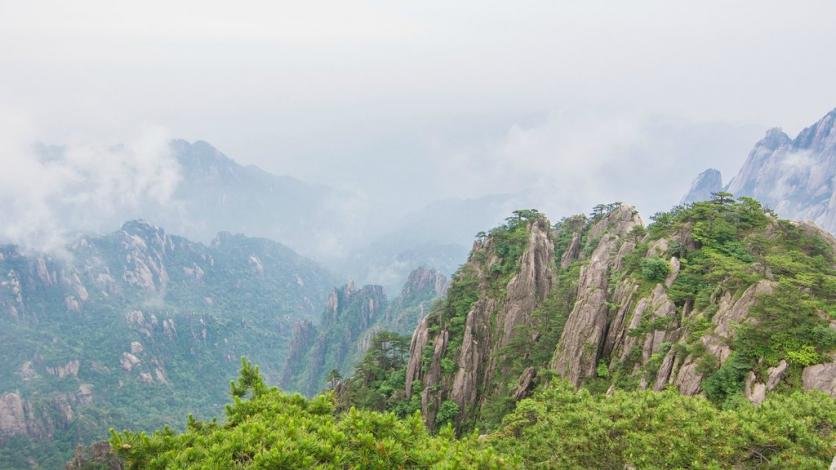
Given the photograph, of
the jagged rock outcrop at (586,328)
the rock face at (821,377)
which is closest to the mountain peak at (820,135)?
the jagged rock outcrop at (586,328)

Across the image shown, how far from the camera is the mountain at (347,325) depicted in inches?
5620

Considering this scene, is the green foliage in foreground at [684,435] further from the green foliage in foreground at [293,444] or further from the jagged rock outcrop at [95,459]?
the jagged rock outcrop at [95,459]

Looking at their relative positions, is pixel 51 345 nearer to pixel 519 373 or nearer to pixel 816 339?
pixel 519 373

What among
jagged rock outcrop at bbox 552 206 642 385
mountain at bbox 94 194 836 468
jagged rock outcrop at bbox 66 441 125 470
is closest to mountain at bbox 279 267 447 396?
jagged rock outcrop at bbox 66 441 125 470

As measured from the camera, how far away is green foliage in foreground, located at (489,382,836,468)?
13.9m

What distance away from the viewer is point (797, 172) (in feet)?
548

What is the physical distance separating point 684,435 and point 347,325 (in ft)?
490

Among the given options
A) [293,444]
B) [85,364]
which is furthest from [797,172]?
[85,364]

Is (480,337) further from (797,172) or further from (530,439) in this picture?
(797,172)

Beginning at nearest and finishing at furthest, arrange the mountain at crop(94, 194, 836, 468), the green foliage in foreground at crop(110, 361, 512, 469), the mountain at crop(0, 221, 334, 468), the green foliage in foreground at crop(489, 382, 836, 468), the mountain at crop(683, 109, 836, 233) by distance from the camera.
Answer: the green foliage in foreground at crop(110, 361, 512, 469) → the mountain at crop(94, 194, 836, 468) → the green foliage in foreground at crop(489, 382, 836, 468) → the mountain at crop(0, 221, 334, 468) → the mountain at crop(683, 109, 836, 233)

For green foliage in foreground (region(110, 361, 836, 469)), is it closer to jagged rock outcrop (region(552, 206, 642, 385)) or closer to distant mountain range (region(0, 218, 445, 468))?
jagged rock outcrop (region(552, 206, 642, 385))

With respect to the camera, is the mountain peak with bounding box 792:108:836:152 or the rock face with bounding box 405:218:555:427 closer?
the rock face with bounding box 405:218:555:427

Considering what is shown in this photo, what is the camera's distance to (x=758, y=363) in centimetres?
2228

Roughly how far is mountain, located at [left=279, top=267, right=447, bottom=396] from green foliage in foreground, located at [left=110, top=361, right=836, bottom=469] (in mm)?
118280
